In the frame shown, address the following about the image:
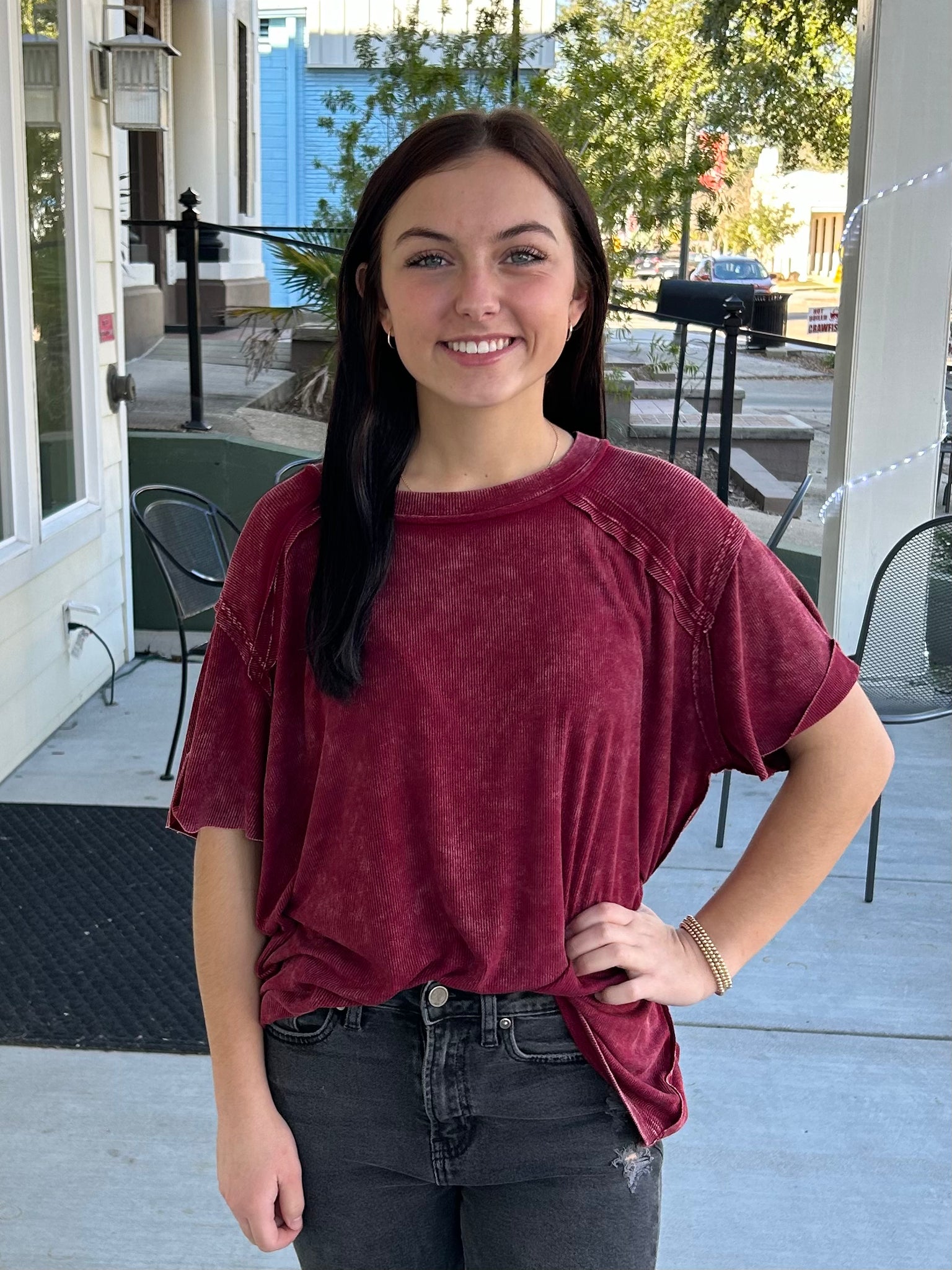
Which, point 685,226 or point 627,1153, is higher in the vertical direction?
point 685,226

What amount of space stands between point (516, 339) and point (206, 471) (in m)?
5.42

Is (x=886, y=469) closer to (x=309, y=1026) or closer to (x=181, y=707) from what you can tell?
(x=181, y=707)

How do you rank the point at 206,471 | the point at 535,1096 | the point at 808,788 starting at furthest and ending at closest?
the point at 206,471, the point at 808,788, the point at 535,1096

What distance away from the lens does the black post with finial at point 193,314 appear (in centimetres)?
645

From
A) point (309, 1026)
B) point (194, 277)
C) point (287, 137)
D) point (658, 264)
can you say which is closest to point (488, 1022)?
point (309, 1026)

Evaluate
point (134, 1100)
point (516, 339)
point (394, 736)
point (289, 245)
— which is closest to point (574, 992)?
point (394, 736)

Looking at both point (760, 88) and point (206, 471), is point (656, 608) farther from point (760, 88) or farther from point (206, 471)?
point (760, 88)

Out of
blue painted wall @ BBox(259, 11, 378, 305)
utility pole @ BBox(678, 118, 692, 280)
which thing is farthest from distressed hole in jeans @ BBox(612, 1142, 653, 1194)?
blue painted wall @ BBox(259, 11, 378, 305)

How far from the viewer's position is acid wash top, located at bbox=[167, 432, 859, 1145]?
1.11m

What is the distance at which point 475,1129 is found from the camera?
1.12 m

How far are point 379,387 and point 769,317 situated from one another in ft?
19.1

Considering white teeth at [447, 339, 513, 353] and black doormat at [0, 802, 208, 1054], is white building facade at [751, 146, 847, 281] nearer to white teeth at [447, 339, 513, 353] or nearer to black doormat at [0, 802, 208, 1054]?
black doormat at [0, 802, 208, 1054]

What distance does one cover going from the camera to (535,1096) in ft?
3.66

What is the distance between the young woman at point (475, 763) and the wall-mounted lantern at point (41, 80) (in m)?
4.01
